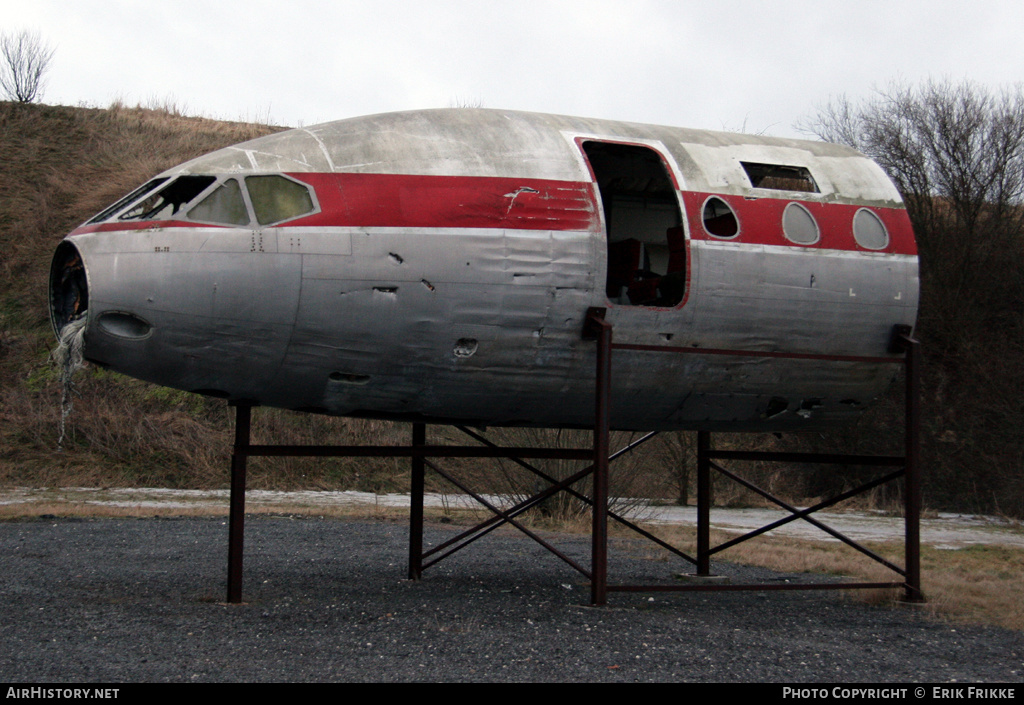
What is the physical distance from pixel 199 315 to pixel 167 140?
2779 cm

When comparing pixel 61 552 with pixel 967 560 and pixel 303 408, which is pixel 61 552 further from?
pixel 967 560

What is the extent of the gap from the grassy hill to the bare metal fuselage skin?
459 inches

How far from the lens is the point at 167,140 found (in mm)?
32750

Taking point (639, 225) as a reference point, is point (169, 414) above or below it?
below

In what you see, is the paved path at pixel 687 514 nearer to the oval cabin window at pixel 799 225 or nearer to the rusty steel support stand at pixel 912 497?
the rusty steel support stand at pixel 912 497

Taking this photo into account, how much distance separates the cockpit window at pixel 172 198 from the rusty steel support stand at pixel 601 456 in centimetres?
346

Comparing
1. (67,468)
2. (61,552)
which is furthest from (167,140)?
(61,552)

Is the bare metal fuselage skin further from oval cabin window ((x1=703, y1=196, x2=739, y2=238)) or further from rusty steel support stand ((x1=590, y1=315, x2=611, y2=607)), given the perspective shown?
rusty steel support stand ((x1=590, y1=315, x2=611, y2=607))

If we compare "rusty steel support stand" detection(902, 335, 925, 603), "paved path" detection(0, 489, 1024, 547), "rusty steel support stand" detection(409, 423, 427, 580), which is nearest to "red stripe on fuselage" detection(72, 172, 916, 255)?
"rusty steel support stand" detection(902, 335, 925, 603)

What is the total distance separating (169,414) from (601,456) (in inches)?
739

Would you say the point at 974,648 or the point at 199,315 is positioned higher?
the point at 199,315

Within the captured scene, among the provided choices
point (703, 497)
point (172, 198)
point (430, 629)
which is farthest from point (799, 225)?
point (172, 198)

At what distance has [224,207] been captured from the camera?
7.75 metres

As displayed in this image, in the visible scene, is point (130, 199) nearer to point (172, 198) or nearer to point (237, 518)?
point (172, 198)
